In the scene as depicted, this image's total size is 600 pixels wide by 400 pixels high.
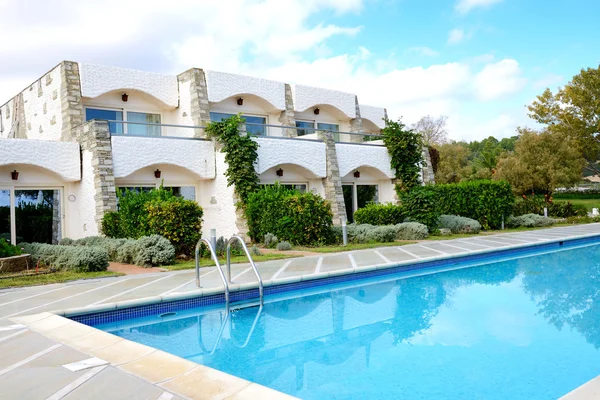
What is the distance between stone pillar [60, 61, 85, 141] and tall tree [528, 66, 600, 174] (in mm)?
30273

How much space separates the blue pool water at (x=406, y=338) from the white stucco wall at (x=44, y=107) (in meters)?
12.5

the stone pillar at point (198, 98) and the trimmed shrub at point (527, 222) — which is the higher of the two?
the stone pillar at point (198, 98)

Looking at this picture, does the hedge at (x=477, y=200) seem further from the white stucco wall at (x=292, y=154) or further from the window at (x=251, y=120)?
the window at (x=251, y=120)

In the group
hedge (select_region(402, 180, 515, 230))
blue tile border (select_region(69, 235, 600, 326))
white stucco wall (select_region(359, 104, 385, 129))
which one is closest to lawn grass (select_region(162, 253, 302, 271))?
blue tile border (select_region(69, 235, 600, 326))

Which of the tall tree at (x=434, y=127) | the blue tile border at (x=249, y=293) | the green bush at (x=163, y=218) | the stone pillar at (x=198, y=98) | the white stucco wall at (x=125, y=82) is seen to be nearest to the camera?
the blue tile border at (x=249, y=293)

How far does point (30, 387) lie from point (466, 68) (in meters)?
26.5

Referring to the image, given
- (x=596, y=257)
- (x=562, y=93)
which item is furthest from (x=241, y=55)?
(x=562, y=93)

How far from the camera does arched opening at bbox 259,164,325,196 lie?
18.9 meters

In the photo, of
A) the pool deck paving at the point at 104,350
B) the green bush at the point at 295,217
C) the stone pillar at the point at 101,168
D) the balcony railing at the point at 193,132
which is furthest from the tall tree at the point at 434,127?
the pool deck paving at the point at 104,350

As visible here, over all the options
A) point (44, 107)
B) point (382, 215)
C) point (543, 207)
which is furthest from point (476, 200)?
point (44, 107)

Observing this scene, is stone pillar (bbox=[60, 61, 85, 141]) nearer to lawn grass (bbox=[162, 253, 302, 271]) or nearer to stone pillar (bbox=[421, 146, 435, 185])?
lawn grass (bbox=[162, 253, 302, 271])

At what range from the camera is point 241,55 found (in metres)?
19.8

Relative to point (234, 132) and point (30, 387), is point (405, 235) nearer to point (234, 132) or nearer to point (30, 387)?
point (234, 132)

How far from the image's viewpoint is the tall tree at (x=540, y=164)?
28.8 m
